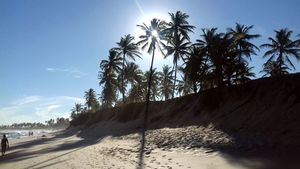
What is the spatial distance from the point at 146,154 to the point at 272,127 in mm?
7047

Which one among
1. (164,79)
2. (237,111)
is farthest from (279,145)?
(164,79)

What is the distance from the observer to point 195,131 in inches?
879

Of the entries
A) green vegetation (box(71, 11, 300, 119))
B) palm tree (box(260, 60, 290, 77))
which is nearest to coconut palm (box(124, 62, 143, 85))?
green vegetation (box(71, 11, 300, 119))

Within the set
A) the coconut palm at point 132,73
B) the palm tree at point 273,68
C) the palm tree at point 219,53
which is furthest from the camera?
the coconut palm at point 132,73

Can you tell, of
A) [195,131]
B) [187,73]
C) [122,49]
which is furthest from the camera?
[122,49]

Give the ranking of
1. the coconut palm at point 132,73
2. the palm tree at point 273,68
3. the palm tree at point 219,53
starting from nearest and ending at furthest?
the palm tree at point 219,53 < the palm tree at point 273,68 < the coconut palm at point 132,73

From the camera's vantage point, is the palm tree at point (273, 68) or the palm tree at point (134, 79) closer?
the palm tree at point (273, 68)

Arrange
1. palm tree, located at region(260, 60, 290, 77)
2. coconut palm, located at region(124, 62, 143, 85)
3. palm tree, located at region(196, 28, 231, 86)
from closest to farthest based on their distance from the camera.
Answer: palm tree, located at region(196, 28, 231, 86) → palm tree, located at region(260, 60, 290, 77) → coconut palm, located at region(124, 62, 143, 85)

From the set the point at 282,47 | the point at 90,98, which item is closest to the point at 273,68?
the point at 282,47

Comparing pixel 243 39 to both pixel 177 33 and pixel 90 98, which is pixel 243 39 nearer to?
pixel 177 33

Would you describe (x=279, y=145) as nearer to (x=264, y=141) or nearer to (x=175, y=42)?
(x=264, y=141)

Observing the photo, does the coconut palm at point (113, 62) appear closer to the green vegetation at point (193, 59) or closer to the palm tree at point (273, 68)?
the green vegetation at point (193, 59)

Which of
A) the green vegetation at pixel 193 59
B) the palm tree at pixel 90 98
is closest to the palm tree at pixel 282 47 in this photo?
the green vegetation at pixel 193 59

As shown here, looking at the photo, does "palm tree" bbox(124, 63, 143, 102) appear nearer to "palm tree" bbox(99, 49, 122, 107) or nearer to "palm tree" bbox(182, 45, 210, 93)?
"palm tree" bbox(99, 49, 122, 107)
